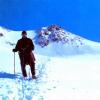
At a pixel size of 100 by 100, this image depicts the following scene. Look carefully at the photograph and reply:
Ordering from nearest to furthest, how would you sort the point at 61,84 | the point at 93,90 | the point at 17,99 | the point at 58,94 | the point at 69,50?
the point at 17,99, the point at 58,94, the point at 93,90, the point at 61,84, the point at 69,50

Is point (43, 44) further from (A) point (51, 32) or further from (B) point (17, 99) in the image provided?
(B) point (17, 99)

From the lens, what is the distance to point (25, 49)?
1798 centimetres

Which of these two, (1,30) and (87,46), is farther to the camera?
(1,30)

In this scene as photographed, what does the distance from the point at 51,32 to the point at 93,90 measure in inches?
2815

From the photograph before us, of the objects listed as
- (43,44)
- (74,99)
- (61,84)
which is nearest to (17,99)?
(74,99)

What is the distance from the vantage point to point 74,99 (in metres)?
12.2

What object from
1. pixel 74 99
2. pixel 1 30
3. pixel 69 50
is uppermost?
pixel 1 30

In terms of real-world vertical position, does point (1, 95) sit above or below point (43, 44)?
below

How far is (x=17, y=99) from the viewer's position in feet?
Result: 36.8

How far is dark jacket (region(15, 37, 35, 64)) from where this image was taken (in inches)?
704

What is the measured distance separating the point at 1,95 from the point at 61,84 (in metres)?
4.48

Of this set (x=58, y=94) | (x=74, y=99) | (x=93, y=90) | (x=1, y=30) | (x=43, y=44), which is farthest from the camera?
(x=1, y=30)

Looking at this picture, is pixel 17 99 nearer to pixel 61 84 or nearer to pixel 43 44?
pixel 61 84

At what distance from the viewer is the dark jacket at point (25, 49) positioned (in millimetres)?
17891
